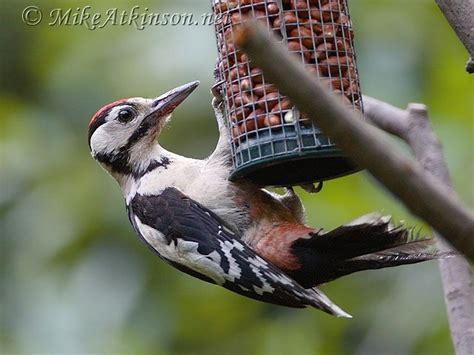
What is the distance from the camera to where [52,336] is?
4523 mm

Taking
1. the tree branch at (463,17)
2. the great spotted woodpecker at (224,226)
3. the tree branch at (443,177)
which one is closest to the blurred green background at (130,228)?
the great spotted woodpecker at (224,226)

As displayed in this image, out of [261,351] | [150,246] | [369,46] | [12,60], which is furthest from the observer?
[12,60]

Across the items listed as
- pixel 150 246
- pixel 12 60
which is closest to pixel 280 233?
pixel 150 246

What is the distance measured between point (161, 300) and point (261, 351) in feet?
1.66

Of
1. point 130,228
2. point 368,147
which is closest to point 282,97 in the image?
point 130,228

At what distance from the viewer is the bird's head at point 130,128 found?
153 inches

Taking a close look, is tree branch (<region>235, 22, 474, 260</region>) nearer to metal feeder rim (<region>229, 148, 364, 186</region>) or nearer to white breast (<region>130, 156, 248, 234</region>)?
metal feeder rim (<region>229, 148, 364, 186</region>)

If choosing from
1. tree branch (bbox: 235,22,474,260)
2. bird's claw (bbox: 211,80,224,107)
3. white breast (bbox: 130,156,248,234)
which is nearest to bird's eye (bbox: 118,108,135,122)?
white breast (bbox: 130,156,248,234)

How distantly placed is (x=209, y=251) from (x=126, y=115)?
0.69 m

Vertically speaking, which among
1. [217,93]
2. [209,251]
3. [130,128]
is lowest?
[209,251]

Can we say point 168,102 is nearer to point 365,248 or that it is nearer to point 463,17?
point 365,248

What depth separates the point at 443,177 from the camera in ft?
8.77

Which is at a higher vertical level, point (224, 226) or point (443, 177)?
point (443, 177)

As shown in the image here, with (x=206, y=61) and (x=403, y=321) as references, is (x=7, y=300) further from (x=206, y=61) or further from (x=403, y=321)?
(x=403, y=321)
